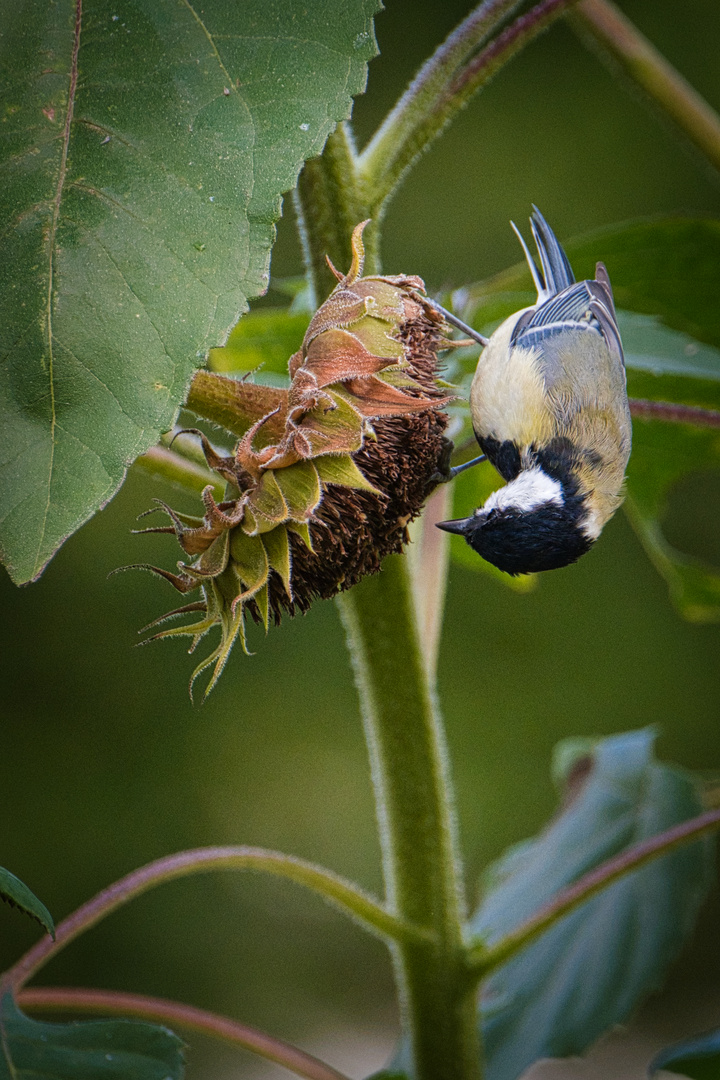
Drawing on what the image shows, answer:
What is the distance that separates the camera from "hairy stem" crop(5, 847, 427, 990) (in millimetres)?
988

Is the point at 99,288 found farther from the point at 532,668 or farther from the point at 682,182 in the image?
the point at 682,182

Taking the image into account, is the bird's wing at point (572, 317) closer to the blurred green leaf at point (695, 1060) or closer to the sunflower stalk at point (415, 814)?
the sunflower stalk at point (415, 814)

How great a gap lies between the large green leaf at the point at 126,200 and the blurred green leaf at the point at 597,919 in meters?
0.89

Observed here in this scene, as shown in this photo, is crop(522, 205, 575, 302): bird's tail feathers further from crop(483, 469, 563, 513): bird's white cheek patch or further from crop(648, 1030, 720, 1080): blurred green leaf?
crop(648, 1030, 720, 1080): blurred green leaf

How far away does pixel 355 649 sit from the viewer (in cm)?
107

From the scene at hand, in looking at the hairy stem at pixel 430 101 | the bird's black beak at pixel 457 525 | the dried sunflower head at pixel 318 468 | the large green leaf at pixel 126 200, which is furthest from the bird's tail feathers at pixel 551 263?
the large green leaf at pixel 126 200

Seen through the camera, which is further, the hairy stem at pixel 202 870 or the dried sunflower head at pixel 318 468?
the hairy stem at pixel 202 870

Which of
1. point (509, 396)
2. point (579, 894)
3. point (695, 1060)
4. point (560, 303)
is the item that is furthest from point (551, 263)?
point (695, 1060)

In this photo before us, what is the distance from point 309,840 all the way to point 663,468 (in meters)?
2.26

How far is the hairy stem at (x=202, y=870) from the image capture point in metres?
Answer: 0.99

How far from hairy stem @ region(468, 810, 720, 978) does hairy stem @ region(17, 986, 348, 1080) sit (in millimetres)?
201

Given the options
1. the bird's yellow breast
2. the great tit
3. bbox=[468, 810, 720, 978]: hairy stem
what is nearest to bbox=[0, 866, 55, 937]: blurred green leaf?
bbox=[468, 810, 720, 978]: hairy stem

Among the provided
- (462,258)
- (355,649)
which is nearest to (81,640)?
(462,258)

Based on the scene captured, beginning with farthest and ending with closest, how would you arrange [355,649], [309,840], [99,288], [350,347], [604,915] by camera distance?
1. [309,840]
2. [604,915]
3. [355,649]
4. [350,347]
5. [99,288]
